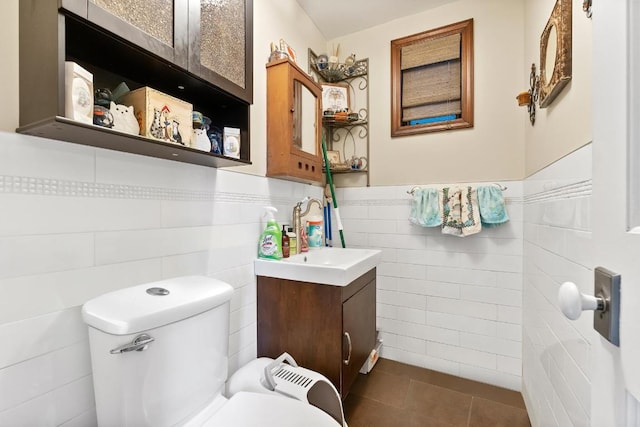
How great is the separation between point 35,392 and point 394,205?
1932 mm

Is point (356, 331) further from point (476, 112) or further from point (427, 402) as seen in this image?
point (476, 112)

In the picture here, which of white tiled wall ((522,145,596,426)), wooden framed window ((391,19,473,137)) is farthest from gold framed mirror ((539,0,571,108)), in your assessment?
wooden framed window ((391,19,473,137))

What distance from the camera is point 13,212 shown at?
2.29 feet

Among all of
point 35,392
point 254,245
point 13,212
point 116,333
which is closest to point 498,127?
point 254,245

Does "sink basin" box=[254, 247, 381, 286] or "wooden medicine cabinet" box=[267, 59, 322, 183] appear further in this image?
"wooden medicine cabinet" box=[267, 59, 322, 183]

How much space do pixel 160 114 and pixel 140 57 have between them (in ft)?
0.52

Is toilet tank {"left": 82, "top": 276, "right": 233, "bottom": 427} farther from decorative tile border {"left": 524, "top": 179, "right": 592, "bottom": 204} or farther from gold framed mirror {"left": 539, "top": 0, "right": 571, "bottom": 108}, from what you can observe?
gold framed mirror {"left": 539, "top": 0, "right": 571, "bottom": 108}

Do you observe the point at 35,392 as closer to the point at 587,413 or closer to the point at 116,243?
the point at 116,243

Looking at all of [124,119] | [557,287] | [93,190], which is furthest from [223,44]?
[557,287]

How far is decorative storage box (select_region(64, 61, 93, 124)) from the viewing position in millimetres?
661

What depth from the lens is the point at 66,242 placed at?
790mm

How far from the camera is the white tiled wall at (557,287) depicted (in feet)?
2.63

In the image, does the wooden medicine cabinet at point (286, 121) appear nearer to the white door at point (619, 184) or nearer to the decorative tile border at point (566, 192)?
the decorative tile border at point (566, 192)

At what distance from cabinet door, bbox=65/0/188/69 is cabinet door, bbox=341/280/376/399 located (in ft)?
3.79
